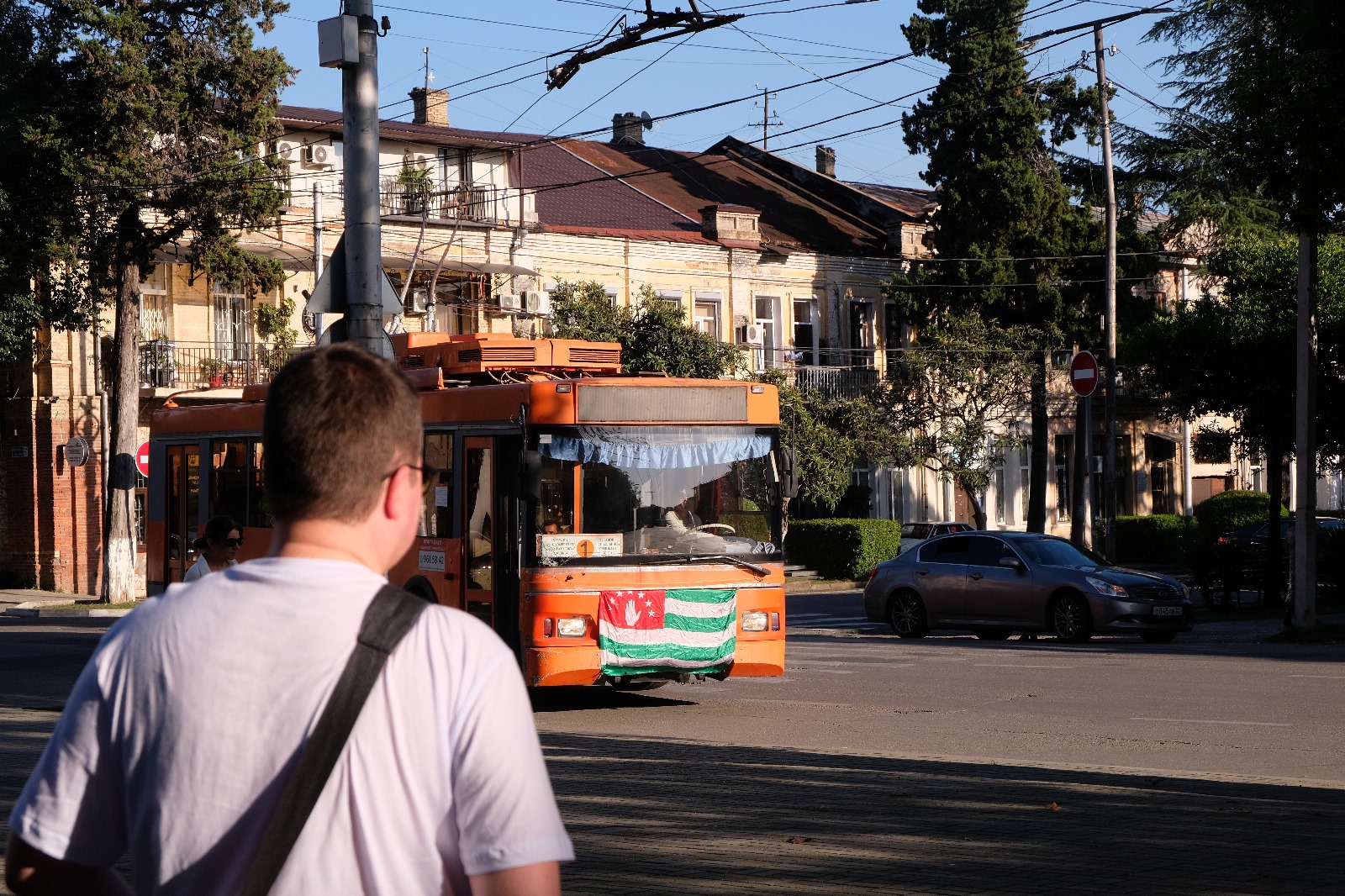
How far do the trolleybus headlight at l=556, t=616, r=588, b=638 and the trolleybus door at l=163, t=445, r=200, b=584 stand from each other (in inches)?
295

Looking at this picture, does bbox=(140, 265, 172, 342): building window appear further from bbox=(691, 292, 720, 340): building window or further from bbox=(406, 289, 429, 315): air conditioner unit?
bbox=(691, 292, 720, 340): building window

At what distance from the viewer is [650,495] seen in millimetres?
14727

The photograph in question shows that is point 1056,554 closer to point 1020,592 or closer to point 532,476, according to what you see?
point 1020,592

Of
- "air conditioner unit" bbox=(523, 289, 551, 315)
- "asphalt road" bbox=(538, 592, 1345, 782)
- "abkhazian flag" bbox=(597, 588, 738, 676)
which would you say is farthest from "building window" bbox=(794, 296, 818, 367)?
"abkhazian flag" bbox=(597, 588, 738, 676)

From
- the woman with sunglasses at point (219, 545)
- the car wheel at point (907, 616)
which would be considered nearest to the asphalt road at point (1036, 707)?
the car wheel at point (907, 616)

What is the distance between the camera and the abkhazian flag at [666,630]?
14336mm

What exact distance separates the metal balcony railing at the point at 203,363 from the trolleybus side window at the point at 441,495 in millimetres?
22517

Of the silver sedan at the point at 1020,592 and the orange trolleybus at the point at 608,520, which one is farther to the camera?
the silver sedan at the point at 1020,592

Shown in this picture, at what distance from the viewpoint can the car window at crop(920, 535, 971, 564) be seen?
22.8 m

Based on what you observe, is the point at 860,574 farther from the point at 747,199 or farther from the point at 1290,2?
the point at 1290,2

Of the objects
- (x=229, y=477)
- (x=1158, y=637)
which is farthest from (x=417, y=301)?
(x=1158, y=637)

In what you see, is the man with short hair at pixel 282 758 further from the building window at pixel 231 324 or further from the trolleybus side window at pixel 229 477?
the building window at pixel 231 324

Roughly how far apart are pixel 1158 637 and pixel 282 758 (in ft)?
68.7

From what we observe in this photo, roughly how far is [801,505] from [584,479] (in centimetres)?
3105
